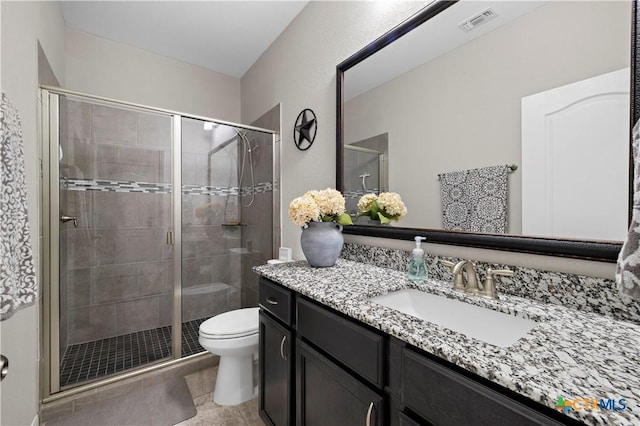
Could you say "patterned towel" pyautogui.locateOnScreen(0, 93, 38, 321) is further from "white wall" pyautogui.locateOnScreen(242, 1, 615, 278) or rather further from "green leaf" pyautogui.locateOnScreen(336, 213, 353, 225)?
"white wall" pyautogui.locateOnScreen(242, 1, 615, 278)

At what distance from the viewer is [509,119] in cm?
100

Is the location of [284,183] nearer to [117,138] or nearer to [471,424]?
[117,138]

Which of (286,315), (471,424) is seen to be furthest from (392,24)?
(471,424)

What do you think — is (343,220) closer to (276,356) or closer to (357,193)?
(357,193)

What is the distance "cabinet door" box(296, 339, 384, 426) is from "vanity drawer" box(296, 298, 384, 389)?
41mm

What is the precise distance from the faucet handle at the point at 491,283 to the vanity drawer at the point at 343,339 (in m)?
0.44

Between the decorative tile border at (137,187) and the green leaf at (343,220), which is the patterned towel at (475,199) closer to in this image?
the green leaf at (343,220)

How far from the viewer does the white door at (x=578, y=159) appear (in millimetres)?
790

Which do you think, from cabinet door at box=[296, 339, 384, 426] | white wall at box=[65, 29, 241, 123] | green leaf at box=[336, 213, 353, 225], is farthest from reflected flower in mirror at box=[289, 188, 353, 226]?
white wall at box=[65, 29, 241, 123]

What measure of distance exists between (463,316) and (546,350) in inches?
14.1

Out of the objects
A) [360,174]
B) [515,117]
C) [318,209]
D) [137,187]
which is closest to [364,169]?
[360,174]

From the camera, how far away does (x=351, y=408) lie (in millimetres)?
875

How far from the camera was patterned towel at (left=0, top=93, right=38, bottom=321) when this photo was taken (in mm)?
708

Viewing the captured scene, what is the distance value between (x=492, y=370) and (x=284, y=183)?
6.61ft
